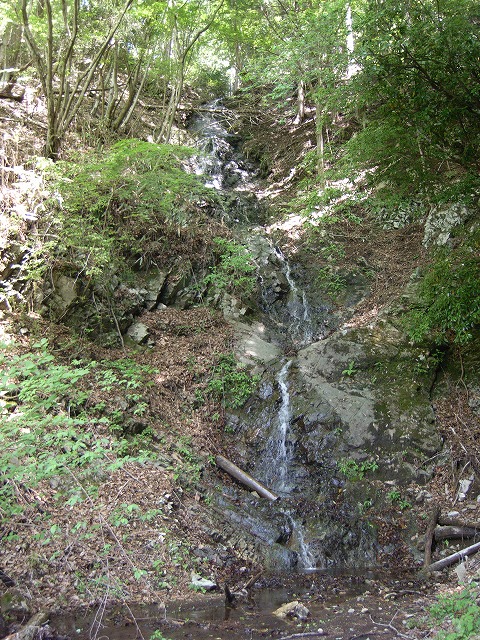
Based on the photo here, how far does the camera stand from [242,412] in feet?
27.9

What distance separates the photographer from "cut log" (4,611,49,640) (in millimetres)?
3746

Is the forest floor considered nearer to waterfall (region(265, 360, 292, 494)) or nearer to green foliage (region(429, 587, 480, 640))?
green foliage (region(429, 587, 480, 640))

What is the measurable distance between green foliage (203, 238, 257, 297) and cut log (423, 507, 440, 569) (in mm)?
6105

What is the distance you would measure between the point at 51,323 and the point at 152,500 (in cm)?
387

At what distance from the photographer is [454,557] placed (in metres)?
5.43

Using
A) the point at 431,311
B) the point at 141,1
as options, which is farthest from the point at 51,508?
the point at 141,1

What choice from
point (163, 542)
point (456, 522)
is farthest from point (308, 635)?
point (456, 522)

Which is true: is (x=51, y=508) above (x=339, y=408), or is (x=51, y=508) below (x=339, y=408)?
below

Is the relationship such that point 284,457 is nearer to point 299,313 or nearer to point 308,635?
point 308,635

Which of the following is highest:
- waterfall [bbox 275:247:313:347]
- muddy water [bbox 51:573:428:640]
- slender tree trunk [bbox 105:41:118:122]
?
slender tree trunk [bbox 105:41:118:122]

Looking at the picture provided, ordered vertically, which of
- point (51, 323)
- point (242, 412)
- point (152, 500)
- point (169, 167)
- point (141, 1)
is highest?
point (141, 1)

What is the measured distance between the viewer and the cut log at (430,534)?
19.0 ft

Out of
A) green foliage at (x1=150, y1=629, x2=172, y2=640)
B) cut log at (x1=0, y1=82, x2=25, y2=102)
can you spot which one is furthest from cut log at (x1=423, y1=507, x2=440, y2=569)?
cut log at (x1=0, y1=82, x2=25, y2=102)

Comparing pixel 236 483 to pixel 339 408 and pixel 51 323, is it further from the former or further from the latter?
pixel 51 323
